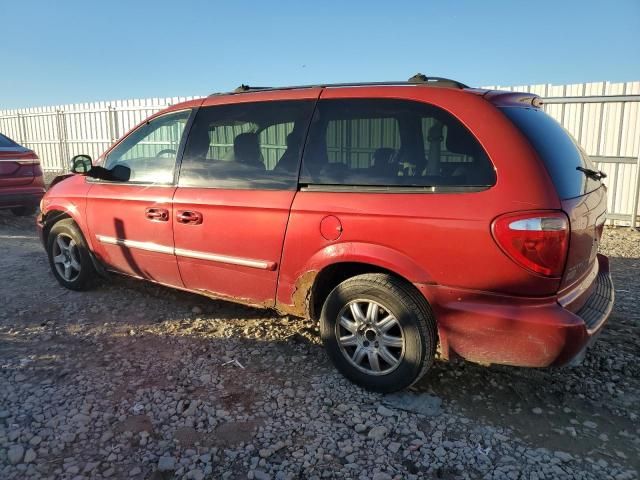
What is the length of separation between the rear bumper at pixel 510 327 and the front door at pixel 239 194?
1.14 meters

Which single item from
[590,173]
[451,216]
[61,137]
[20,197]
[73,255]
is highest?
[61,137]

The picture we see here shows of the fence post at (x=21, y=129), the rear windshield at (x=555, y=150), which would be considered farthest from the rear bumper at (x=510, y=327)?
the fence post at (x=21, y=129)

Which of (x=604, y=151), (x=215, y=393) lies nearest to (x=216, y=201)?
(x=215, y=393)

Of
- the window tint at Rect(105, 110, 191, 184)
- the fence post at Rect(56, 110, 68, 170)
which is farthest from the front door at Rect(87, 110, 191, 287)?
the fence post at Rect(56, 110, 68, 170)

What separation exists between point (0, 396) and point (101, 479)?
1.14 meters

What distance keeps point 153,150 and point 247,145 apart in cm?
112

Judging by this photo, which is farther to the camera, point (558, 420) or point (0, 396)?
point (0, 396)

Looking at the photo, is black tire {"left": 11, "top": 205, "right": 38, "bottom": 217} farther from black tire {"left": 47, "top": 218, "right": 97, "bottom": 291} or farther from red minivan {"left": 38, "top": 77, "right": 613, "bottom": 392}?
red minivan {"left": 38, "top": 77, "right": 613, "bottom": 392}

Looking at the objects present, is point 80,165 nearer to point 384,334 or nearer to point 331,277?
point 331,277

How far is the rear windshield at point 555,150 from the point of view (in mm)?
2594

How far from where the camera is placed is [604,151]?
8742mm

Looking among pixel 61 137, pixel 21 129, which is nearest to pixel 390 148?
pixel 61 137

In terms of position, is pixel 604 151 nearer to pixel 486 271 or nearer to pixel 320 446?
pixel 486 271

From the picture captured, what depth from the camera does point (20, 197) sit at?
827 cm
